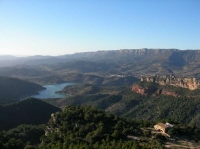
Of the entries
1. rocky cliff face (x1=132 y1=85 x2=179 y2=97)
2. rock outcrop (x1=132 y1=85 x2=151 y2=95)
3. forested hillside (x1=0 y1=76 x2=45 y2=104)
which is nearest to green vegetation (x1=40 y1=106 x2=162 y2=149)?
rocky cliff face (x1=132 y1=85 x2=179 y2=97)

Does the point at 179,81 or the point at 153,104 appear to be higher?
the point at 179,81

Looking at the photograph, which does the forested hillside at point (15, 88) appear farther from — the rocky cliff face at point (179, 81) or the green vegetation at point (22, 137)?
the green vegetation at point (22, 137)

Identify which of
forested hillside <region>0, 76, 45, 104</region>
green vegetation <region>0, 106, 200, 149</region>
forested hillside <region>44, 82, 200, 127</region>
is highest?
green vegetation <region>0, 106, 200, 149</region>

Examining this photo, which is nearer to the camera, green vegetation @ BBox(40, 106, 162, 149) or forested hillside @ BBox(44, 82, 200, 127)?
green vegetation @ BBox(40, 106, 162, 149)

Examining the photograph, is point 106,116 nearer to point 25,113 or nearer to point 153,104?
point 25,113

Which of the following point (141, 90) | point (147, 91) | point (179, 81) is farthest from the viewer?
point (141, 90)

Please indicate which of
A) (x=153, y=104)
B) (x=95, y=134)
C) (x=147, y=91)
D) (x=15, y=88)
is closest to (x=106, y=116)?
(x=95, y=134)

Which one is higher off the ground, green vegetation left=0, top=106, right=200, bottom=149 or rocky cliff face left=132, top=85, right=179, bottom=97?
green vegetation left=0, top=106, right=200, bottom=149

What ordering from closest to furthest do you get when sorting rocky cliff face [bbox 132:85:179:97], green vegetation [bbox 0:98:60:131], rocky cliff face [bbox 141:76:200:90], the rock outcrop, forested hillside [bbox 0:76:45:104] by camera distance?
1. green vegetation [bbox 0:98:60:131]
2. rocky cliff face [bbox 141:76:200:90]
3. rocky cliff face [bbox 132:85:179:97]
4. the rock outcrop
5. forested hillside [bbox 0:76:45:104]

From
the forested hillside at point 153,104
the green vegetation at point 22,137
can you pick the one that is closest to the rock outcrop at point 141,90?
the forested hillside at point 153,104

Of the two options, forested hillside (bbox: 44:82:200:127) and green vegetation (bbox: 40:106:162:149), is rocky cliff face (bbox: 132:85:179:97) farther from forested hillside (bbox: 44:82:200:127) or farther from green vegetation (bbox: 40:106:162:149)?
green vegetation (bbox: 40:106:162:149)

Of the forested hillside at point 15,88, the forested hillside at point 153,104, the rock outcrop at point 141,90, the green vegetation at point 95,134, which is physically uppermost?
the green vegetation at point 95,134
